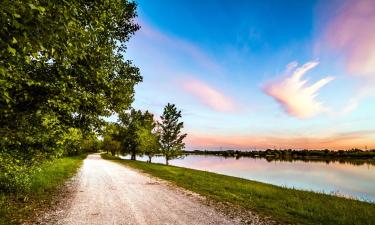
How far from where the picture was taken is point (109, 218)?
10320 millimetres

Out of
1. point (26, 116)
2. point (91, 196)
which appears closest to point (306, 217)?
point (91, 196)

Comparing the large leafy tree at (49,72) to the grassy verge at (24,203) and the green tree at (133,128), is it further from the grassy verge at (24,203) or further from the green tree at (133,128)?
the green tree at (133,128)

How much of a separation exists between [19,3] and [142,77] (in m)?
15.2

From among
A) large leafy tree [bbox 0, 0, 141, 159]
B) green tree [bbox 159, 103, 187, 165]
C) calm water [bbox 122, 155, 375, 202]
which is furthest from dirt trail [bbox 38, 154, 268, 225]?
green tree [bbox 159, 103, 187, 165]

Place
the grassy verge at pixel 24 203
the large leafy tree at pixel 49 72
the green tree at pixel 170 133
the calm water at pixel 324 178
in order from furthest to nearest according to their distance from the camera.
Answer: the green tree at pixel 170 133 → the calm water at pixel 324 178 → the grassy verge at pixel 24 203 → the large leafy tree at pixel 49 72

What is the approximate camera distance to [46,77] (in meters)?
10.7

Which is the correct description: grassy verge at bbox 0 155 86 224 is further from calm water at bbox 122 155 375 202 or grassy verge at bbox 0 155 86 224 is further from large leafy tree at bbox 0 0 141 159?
calm water at bbox 122 155 375 202

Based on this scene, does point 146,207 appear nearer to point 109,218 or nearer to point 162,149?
point 109,218

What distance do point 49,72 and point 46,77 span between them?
39cm

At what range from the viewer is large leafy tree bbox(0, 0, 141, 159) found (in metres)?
6.06

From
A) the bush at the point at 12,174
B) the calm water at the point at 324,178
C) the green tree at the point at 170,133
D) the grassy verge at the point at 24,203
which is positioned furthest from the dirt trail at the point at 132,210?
the green tree at the point at 170,133

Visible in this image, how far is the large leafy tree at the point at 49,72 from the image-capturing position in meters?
6.06

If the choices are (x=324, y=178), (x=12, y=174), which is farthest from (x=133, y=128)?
(x=12, y=174)

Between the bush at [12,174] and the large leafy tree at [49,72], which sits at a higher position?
the large leafy tree at [49,72]
